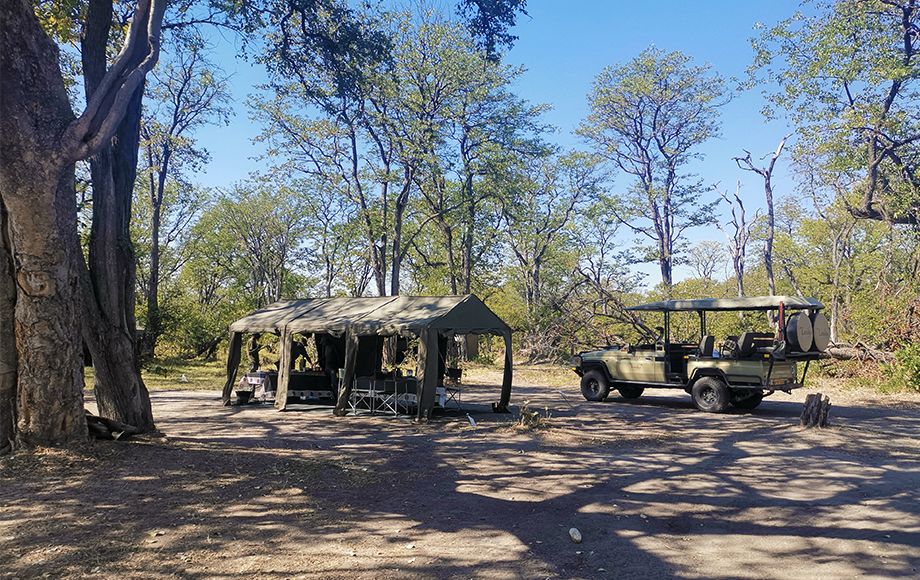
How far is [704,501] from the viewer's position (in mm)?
6133

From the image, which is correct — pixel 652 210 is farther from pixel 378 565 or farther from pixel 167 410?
pixel 378 565

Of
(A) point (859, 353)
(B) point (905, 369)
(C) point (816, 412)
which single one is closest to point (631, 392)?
(C) point (816, 412)

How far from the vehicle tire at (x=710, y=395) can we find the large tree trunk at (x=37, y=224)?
37.0 feet

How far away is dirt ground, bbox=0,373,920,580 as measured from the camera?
4359 mm

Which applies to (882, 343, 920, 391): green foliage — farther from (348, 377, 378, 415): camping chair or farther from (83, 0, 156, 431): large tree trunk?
(83, 0, 156, 431): large tree trunk

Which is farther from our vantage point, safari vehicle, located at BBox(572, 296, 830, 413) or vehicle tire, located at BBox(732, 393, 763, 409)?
vehicle tire, located at BBox(732, 393, 763, 409)

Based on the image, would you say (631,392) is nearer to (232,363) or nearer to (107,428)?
(232,363)

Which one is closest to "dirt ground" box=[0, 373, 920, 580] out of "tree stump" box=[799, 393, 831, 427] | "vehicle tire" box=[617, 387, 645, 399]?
"tree stump" box=[799, 393, 831, 427]

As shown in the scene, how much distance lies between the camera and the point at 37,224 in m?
6.73

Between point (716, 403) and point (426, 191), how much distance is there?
65.7 feet

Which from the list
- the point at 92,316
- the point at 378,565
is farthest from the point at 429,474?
the point at 92,316

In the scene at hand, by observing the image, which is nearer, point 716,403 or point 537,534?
point 537,534

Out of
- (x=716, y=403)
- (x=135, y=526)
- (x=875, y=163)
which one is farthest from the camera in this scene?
(x=875, y=163)

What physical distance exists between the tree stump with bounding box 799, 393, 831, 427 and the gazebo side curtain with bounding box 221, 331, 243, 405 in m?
12.0
